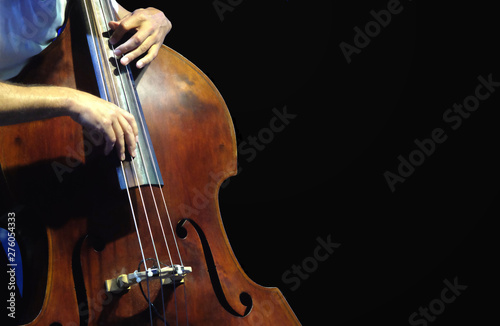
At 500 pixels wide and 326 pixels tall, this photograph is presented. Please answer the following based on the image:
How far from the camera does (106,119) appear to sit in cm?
81

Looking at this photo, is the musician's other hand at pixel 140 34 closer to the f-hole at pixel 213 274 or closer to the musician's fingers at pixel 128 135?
the musician's fingers at pixel 128 135

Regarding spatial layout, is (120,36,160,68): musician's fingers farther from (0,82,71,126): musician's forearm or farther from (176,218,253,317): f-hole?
(176,218,253,317): f-hole

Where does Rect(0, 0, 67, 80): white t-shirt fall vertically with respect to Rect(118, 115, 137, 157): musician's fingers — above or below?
above

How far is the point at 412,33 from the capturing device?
1637 mm

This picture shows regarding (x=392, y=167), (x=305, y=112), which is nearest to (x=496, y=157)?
(x=392, y=167)

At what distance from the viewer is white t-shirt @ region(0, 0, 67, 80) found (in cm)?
90

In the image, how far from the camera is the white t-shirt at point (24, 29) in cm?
90

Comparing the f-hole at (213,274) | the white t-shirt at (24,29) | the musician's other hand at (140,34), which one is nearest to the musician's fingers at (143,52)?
the musician's other hand at (140,34)

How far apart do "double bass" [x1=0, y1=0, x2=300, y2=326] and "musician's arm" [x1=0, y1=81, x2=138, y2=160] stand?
5 centimetres

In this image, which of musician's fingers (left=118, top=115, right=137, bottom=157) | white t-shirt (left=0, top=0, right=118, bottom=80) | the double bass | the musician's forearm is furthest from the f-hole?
white t-shirt (left=0, top=0, right=118, bottom=80)

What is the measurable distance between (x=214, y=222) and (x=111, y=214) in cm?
22

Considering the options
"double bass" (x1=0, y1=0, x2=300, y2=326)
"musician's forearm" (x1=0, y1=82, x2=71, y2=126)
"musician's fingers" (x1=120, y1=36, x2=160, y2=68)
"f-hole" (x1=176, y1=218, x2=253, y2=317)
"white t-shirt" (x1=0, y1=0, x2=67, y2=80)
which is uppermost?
"white t-shirt" (x1=0, y1=0, x2=67, y2=80)

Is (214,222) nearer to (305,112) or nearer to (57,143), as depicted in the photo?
(57,143)

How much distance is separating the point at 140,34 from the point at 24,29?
0.79 feet
